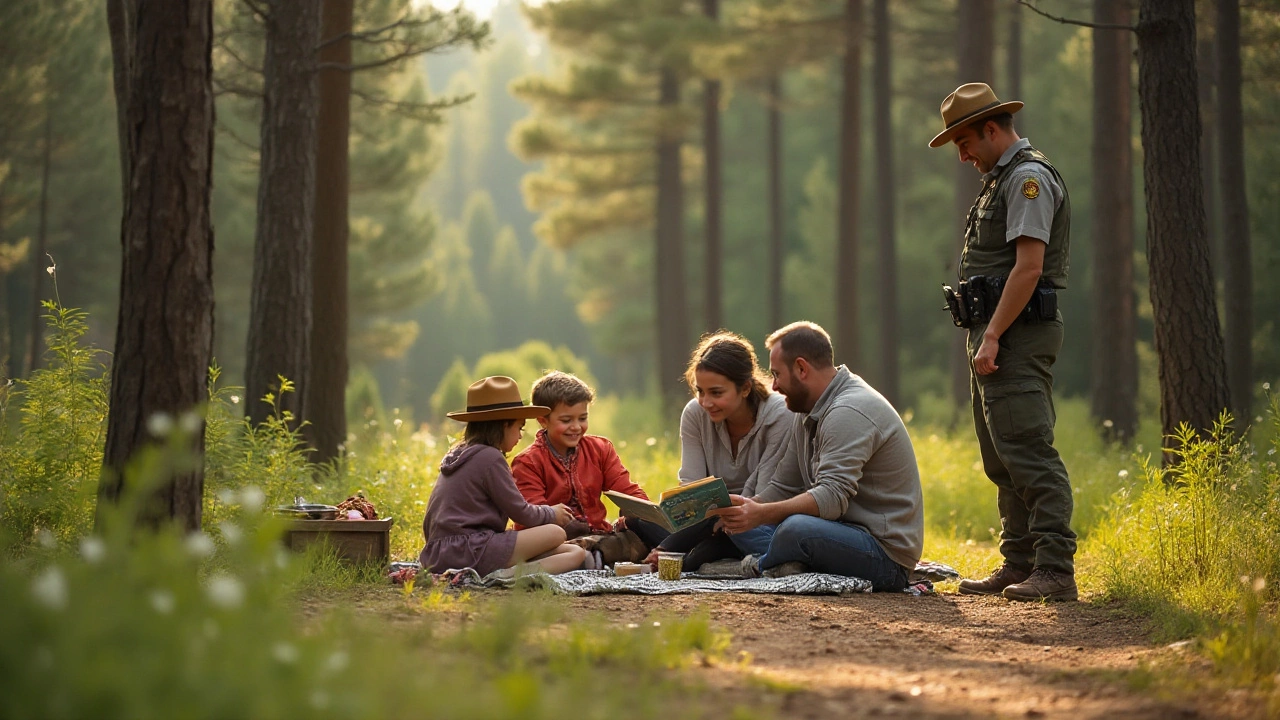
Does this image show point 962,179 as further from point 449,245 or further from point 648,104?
point 449,245

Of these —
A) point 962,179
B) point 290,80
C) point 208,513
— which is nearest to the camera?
point 208,513

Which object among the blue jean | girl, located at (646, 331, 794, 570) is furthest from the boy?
the blue jean

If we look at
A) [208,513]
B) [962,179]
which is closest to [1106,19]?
[962,179]

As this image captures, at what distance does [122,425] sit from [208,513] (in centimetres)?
181

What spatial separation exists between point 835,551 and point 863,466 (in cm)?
48

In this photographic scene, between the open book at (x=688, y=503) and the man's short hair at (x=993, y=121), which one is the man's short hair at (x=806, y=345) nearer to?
the open book at (x=688, y=503)

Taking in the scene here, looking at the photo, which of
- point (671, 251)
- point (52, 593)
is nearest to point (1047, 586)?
point (52, 593)

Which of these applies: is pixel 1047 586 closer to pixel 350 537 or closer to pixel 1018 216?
pixel 1018 216

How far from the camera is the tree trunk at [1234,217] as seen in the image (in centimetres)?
1277

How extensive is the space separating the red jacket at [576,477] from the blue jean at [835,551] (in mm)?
1028

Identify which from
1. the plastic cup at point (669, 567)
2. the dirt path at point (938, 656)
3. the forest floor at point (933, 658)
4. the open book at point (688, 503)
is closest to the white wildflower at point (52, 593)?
the forest floor at point (933, 658)

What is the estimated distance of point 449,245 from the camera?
6181 centimetres

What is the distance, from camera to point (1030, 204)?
5.79 metres

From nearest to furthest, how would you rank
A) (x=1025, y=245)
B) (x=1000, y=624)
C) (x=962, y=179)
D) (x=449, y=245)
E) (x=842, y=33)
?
(x=1000, y=624), (x=1025, y=245), (x=962, y=179), (x=842, y=33), (x=449, y=245)
